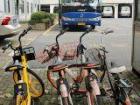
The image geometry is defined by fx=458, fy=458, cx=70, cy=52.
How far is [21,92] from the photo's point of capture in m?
5.28

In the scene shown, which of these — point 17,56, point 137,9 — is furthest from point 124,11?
point 17,56

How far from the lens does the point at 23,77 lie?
587cm

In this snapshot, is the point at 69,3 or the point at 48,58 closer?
the point at 48,58

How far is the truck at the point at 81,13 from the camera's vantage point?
80.5 ft

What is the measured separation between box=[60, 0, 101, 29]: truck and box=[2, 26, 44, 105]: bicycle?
17.5 m

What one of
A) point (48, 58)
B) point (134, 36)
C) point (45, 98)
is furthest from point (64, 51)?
point (134, 36)

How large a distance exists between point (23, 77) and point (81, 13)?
19.0 metres

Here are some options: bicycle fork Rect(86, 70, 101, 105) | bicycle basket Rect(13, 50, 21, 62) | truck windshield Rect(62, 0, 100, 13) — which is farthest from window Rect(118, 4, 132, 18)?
bicycle fork Rect(86, 70, 101, 105)

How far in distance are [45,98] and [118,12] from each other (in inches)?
2163

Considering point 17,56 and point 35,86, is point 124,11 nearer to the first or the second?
point 35,86

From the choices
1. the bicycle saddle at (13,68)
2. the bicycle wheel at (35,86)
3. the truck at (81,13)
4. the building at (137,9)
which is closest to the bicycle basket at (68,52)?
the bicycle wheel at (35,86)

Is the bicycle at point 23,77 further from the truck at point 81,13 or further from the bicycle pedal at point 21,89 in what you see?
the truck at point 81,13

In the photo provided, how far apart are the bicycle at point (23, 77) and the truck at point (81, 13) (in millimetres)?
17489

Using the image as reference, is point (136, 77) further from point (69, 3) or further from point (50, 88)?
point (69, 3)
